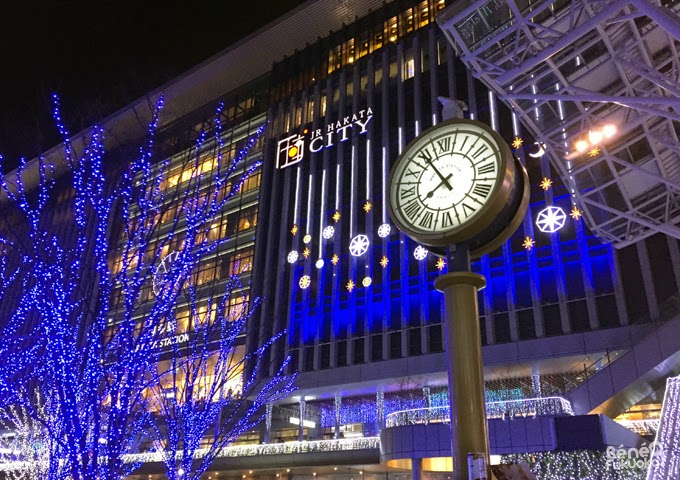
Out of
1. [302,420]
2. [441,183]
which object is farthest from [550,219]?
[441,183]

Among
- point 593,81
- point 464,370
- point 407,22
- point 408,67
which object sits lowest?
point 464,370

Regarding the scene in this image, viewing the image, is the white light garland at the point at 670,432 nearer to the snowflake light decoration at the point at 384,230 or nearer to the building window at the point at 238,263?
the snowflake light decoration at the point at 384,230

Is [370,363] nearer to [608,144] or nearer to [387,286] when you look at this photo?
[387,286]

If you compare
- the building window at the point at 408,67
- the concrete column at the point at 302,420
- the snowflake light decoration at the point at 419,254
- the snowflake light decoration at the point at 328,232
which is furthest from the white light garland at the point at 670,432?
the building window at the point at 408,67

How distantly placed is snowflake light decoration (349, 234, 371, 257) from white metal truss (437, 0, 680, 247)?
53.7 feet

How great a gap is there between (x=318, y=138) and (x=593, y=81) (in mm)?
25606

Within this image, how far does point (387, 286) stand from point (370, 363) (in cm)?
412

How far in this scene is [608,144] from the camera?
583 inches

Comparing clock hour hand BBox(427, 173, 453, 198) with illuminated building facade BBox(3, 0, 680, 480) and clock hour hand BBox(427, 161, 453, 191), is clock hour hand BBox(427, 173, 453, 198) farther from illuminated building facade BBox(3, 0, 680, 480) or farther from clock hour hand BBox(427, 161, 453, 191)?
illuminated building facade BBox(3, 0, 680, 480)

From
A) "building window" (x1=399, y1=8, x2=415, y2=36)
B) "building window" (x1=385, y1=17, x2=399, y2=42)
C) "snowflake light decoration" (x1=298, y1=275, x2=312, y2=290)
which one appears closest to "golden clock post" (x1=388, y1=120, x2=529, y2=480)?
"snowflake light decoration" (x1=298, y1=275, x2=312, y2=290)

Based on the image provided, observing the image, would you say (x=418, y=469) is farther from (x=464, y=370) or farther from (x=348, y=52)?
(x=348, y=52)

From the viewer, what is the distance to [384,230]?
104 ft

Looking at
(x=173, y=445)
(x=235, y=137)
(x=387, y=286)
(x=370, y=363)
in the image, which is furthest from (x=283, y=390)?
(x=235, y=137)

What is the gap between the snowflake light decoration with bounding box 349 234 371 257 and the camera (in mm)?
32125
